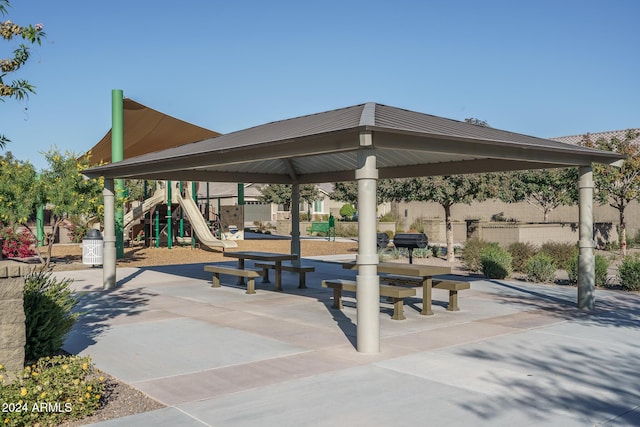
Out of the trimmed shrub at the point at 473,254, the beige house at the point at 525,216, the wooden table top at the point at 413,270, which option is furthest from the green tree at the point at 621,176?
the wooden table top at the point at 413,270

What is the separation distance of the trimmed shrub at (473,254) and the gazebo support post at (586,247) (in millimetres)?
6740

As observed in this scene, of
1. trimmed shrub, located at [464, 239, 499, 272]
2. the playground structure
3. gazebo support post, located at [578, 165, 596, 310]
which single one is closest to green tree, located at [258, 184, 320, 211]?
the playground structure

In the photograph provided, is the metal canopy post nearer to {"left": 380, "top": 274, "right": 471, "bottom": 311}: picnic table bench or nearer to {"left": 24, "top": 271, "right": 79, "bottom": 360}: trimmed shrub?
{"left": 380, "top": 274, "right": 471, "bottom": 311}: picnic table bench

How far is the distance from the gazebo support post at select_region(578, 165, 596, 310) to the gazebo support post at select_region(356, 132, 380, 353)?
17.5 feet

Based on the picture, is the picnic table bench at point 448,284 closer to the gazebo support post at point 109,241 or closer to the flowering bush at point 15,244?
the gazebo support post at point 109,241

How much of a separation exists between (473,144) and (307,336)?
3.92m

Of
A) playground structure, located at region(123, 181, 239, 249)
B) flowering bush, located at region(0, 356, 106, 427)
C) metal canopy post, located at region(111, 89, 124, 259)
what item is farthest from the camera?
playground structure, located at region(123, 181, 239, 249)

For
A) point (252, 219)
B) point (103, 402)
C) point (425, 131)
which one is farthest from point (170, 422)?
point (252, 219)

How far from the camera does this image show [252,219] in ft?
204

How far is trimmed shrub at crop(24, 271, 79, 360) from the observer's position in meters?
7.10

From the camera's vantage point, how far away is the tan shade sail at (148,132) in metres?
27.0

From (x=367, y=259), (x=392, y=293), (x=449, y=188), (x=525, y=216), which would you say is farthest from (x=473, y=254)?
(x=525, y=216)

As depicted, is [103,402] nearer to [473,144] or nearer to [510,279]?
[473,144]

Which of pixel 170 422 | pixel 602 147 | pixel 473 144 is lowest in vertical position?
pixel 170 422
